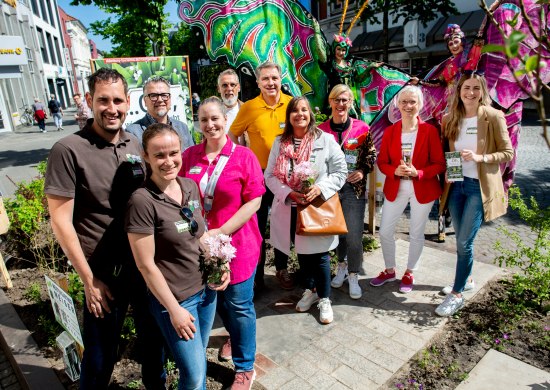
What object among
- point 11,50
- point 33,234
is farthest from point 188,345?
point 11,50

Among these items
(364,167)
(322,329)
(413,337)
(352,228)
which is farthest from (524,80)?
(322,329)

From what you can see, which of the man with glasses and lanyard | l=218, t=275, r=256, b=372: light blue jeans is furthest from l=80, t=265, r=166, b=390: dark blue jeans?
the man with glasses and lanyard

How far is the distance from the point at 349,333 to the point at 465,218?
1415mm

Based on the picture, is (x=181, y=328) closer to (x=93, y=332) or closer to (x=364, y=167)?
(x=93, y=332)

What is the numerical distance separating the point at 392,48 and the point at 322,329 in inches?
797

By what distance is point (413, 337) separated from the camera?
3145 millimetres

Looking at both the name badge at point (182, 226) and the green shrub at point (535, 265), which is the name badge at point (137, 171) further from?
the green shrub at point (535, 265)

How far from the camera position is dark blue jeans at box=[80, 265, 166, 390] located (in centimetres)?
221

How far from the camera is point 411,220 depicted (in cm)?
370

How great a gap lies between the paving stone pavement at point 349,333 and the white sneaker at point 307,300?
0.06 metres

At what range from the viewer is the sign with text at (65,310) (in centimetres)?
246

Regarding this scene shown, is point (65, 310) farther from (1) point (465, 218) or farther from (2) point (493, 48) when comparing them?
(1) point (465, 218)

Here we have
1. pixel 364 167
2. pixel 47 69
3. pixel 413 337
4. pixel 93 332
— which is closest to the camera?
pixel 93 332

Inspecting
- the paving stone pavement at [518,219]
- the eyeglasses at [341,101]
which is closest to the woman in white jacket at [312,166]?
the eyeglasses at [341,101]
